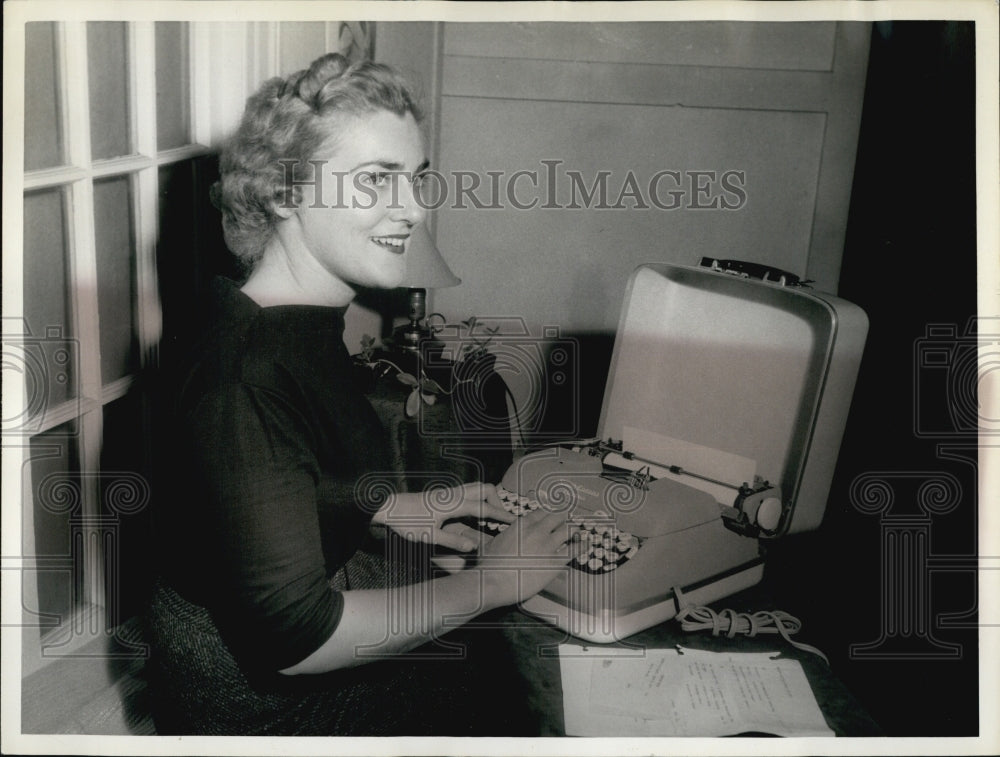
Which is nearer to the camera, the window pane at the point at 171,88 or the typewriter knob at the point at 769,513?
the window pane at the point at 171,88

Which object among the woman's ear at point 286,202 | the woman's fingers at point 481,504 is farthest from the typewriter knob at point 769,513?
the woman's ear at point 286,202

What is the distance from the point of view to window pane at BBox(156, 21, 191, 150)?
2.89 feet

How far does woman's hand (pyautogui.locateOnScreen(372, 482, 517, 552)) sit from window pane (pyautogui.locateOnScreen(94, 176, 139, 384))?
0.31 metres

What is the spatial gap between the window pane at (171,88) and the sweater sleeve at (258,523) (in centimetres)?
27

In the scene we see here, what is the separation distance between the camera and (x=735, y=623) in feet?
3.17

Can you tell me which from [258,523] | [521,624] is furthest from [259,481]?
[521,624]

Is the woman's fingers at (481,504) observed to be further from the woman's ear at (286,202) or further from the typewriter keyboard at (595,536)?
the woman's ear at (286,202)

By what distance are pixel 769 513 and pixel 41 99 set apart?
89cm

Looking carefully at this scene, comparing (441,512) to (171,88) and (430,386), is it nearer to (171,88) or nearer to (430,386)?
(430,386)

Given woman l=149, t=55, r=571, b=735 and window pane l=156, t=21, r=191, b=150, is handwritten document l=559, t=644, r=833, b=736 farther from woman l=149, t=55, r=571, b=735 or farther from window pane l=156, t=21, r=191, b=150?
window pane l=156, t=21, r=191, b=150

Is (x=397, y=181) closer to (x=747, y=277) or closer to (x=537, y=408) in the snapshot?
(x=537, y=408)

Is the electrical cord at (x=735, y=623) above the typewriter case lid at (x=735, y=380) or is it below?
below

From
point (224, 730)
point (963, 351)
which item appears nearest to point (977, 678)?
point (963, 351)

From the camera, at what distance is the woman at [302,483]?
836 mm
